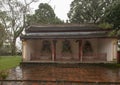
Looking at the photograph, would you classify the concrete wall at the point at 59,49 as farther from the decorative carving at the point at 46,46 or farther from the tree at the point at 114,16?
the tree at the point at 114,16

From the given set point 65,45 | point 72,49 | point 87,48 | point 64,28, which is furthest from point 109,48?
point 64,28

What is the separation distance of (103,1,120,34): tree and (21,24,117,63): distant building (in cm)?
146

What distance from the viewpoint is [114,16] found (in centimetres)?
1997

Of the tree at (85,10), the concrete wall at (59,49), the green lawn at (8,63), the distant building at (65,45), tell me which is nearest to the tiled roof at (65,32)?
the distant building at (65,45)

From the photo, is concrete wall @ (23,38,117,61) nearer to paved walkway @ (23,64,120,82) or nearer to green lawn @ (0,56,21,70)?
green lawn @ (0,56,21,70)

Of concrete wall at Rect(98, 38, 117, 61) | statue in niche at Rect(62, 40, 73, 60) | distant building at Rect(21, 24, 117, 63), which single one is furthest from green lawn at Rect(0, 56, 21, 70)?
concrete wall at Rect(98, 38, 117, 61)

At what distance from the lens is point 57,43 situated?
2400 cm

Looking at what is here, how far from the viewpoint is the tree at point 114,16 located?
19234mm

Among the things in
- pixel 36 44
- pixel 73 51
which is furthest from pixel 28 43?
pixel 73 51

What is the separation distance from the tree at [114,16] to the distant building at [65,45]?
1.46m

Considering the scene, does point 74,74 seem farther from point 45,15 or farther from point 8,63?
point 45,15

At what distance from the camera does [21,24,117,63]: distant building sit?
21922 millimetres

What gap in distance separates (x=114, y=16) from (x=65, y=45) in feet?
20.1

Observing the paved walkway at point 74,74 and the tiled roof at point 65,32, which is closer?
the paved walkway at point 74,74
